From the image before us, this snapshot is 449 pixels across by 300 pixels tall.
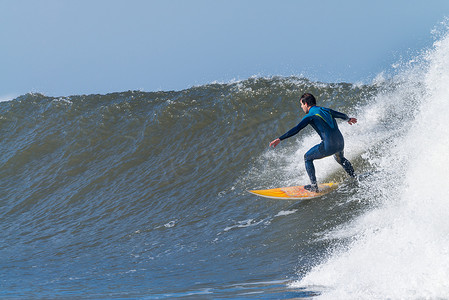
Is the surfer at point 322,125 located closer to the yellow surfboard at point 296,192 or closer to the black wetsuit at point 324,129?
the black wetsuit at point 324,129

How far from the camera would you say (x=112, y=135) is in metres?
13.4

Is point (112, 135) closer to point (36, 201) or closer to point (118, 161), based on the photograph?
point (118, 161)

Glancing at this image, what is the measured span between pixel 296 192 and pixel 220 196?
5.79 ft

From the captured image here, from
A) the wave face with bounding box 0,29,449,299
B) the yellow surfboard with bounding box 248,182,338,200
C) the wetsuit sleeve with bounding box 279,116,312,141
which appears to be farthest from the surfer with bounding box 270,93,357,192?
the wave face with bounding box 0,29,449,299

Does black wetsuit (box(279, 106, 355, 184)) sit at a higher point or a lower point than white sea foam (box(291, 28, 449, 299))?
higher

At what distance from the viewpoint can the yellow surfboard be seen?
762cm

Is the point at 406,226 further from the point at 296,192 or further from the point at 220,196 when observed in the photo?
the point at 220,196

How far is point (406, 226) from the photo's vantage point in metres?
4.14

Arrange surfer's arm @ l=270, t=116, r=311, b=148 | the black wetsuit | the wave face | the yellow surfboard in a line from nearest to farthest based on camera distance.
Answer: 1. the wave face
2. surfer's arm @ l=270, t=116, r=311, b=148
3. the black wetsuit
4. the yellow surfboard

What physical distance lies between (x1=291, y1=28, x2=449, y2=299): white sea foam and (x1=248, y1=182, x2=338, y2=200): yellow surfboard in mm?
731

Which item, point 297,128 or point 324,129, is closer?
point 297,128

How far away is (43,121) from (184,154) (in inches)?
253

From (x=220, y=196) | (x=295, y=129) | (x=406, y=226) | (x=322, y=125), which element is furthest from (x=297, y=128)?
(x=406, y=226)

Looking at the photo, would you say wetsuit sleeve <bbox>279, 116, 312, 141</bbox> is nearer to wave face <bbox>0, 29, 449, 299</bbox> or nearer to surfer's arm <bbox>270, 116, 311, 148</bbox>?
surfer's arm <bbox>270, 116, 311, 148</bbox>
